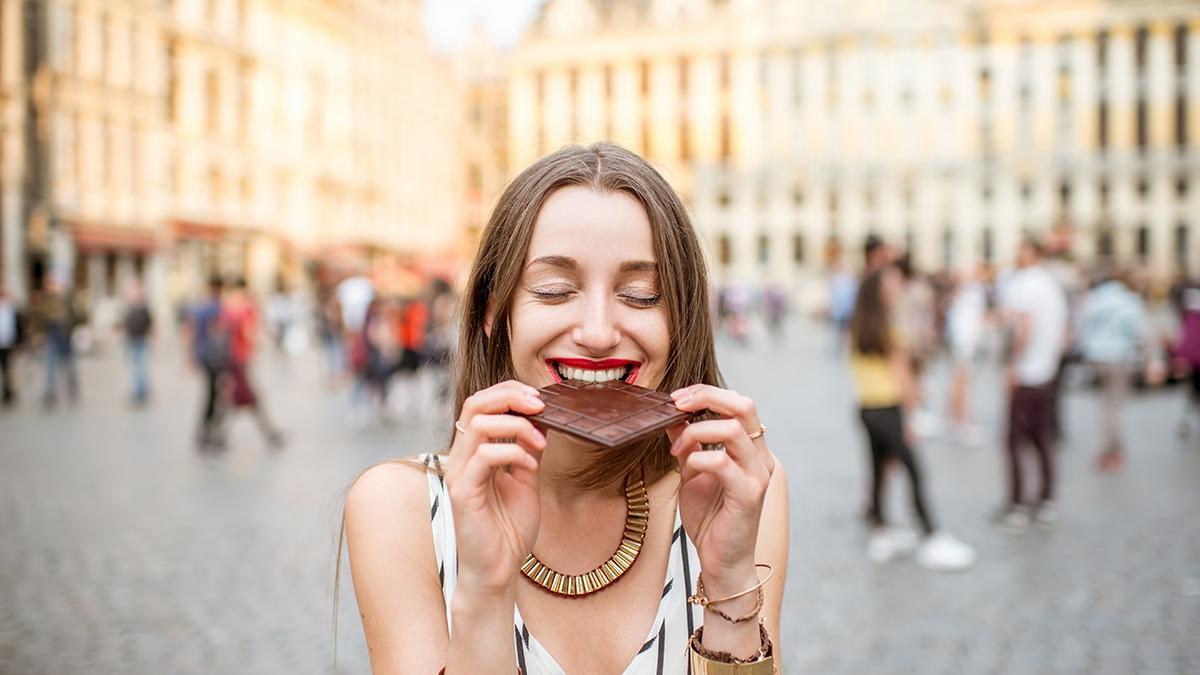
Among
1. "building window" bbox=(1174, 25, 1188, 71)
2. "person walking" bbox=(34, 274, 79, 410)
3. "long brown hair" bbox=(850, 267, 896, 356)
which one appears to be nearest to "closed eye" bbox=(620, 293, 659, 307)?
"long brown hair" bbox=(850, 267, 896, 356)

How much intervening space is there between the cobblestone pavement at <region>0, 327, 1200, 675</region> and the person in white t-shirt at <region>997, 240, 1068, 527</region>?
0.28 meters

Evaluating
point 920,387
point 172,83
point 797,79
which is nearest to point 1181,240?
point 797,79

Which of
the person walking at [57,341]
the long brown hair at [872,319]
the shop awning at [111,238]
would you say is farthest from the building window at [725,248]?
the long brown hair at [872,319]

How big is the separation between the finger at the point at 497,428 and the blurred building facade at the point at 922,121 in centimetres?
6307

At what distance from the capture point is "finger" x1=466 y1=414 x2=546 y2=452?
1.45 m

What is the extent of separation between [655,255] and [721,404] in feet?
1.01

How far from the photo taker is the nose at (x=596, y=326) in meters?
1.66

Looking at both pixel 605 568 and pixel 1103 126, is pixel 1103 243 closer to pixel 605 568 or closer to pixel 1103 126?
pixel 1103 126

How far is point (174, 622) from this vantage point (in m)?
5.22

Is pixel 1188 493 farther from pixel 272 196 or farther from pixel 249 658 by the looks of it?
pixel 272 196

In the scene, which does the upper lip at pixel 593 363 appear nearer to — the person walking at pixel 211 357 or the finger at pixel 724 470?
the finger at pixel 724 470

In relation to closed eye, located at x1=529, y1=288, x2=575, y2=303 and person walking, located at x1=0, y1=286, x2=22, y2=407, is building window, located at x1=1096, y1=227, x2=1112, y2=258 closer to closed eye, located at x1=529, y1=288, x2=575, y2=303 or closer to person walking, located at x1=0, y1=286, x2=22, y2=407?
person walking, located at x1=0, y1=286, x2=22, y2=407

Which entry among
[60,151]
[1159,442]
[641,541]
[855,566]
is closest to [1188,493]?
[1159,442]

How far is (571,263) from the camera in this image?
1.68 m
